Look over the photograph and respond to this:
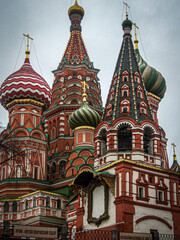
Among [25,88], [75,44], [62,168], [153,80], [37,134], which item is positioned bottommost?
[62,168]

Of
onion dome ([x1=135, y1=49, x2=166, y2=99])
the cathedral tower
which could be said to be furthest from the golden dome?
onion dome ([x1=135, y1=49, x2=166, y2=99])

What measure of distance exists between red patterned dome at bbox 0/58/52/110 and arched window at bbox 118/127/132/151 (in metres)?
12.0

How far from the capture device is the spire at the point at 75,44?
36.9 meters

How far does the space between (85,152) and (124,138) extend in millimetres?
6279

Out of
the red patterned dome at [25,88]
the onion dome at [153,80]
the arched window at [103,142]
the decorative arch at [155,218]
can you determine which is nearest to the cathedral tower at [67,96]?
the red patterned dome at [25,88]

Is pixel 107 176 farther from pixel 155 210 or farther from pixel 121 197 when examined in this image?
pixel 155 210

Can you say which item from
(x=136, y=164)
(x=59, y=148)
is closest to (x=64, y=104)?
(x=59, y=148)

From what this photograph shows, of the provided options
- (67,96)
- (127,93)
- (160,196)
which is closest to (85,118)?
(67,96)

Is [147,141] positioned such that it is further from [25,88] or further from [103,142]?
[25,88]

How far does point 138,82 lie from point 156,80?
354 inches

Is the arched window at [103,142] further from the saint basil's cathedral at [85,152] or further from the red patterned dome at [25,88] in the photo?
the red patterned dome at [25,88]

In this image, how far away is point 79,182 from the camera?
2188cm

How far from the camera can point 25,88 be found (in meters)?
32.5

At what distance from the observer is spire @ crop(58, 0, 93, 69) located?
36.9 m
